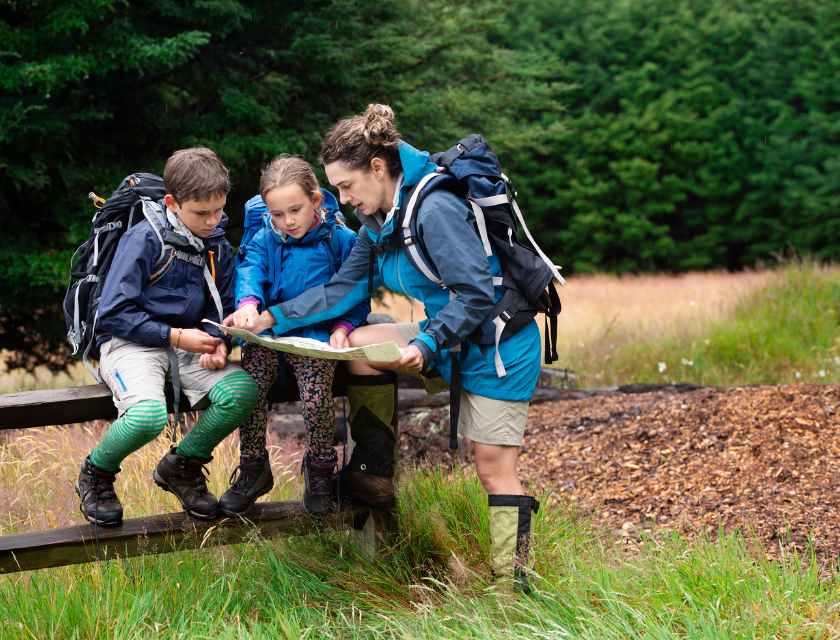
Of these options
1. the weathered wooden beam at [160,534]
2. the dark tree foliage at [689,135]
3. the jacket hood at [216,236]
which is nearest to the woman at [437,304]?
the weathered wooden beam at [160,534]

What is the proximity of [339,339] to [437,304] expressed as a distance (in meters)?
0.42

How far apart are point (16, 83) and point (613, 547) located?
5.39 metres

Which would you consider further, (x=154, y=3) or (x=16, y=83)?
(x=154, y=3)

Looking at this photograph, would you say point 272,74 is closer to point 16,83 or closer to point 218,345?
point 16,83

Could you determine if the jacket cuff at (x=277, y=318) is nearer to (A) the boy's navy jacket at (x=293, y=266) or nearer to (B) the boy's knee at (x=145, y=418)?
(A) the boy's navy jacket at (x=293, y=266)

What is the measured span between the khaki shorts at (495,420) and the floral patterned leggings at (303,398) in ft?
1.80

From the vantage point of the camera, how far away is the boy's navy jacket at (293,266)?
3.00 m

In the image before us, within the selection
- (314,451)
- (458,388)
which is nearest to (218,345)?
(314,451)

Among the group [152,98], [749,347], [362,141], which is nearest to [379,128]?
[362,141]

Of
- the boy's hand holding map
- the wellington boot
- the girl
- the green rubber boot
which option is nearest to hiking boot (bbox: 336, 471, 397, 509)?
the wellington boot

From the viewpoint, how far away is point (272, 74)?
24.2ft

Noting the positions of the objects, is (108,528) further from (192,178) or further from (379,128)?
(379,128)

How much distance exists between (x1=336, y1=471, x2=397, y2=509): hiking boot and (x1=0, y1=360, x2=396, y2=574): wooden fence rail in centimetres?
9

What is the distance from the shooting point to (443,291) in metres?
2.84
